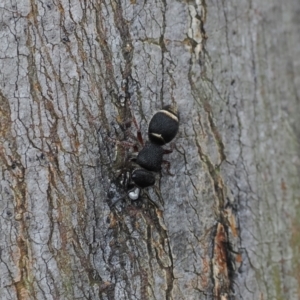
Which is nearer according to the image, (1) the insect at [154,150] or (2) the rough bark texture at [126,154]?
(2) the rough bark texture at [126,154]

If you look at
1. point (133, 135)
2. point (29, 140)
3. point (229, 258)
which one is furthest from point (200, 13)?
point (229, 258)

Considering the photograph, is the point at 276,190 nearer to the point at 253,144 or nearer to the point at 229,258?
the point at 253,144

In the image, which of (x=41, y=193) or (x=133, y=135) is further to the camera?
(x=133, y=135)

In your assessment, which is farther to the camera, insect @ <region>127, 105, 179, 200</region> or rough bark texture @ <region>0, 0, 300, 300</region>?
insect @ <region>127, 105, 179, 200</region>
